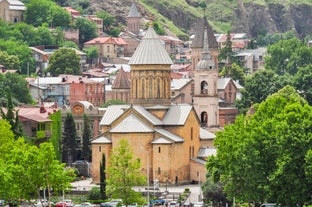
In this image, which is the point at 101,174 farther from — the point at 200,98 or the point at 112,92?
the point at 112,92

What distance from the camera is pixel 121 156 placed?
117 meters

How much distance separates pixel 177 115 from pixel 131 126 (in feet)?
20.7

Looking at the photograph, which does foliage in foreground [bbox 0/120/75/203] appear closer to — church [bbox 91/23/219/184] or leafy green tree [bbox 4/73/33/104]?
church [bbox 91/23/219/184]

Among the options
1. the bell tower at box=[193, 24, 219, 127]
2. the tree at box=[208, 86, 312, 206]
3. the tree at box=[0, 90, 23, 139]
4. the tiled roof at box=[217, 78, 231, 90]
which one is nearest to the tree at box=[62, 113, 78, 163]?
the bell tower at box=[193, 24, 219, 127]

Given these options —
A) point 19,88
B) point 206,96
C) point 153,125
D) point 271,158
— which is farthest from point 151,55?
point 271,158

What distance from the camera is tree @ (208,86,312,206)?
Result: 10450 centimetres

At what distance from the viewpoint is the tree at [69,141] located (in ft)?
497

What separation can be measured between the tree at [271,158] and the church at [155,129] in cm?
2505

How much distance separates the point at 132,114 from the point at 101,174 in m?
11.4

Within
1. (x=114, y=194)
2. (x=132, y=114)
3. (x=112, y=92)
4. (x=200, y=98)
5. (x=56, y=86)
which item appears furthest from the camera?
(x=56, y=86)

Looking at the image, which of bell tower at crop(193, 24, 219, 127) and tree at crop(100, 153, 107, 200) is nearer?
tree at crop(100, 153, 107, 200)

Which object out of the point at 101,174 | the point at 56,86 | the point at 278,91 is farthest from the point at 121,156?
the point at 56,86

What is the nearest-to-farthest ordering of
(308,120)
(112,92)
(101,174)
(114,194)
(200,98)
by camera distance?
(308,120) → (114,194) → (101,174) → (200,98) → (112,92)

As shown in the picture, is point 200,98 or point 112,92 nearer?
point 200,98
